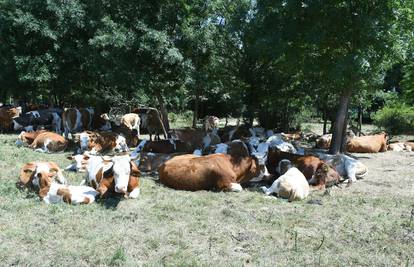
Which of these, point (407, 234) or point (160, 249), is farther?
point (407, 234)

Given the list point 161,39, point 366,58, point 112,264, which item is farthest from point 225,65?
point 112,264

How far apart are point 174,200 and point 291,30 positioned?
5900mm

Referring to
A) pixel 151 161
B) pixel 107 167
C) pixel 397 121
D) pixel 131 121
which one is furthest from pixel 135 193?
pixel 397 121

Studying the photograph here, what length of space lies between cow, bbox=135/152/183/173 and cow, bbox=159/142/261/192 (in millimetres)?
1466

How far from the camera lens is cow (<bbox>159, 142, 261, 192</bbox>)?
9047mm

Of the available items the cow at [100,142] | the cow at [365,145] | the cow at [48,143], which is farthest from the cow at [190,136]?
the cow at [365,145]

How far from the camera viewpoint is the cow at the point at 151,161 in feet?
36.6

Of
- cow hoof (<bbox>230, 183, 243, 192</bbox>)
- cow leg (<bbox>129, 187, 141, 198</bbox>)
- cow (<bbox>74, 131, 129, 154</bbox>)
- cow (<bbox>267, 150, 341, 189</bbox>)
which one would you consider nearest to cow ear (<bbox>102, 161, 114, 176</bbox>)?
cow leg (<bbox>129, 187, 141, 198</bbox>)

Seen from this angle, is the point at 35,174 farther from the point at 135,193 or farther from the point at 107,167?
the point at 135,193

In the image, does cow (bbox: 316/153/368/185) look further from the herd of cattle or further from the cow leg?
the cow leg

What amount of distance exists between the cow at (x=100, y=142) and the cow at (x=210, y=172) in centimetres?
498

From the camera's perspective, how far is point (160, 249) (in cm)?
588

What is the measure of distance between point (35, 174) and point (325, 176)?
5.55m

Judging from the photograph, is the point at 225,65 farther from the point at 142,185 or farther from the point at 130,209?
the point at 130,209
